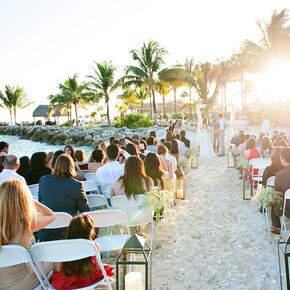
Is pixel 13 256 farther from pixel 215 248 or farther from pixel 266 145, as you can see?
pixel 266 145

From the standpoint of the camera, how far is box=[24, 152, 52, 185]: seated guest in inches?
242

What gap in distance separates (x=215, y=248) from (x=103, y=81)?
119 ft

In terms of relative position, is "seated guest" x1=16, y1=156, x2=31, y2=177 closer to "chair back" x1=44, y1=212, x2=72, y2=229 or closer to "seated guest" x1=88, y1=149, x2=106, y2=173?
"seated guest" x1=88, y1=149, x2=106, y2=173

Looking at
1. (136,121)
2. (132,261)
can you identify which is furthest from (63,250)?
(136,121)

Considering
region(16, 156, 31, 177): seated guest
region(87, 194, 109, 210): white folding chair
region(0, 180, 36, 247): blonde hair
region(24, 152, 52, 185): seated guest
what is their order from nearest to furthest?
1. region(0, 180, 36, 247): blonde hair
2. region(87, 194, 109, 210): white folding chair
3. region(24, 152, 52, 185): seated guest
4. region(16, 156, 31, 177): seated guest

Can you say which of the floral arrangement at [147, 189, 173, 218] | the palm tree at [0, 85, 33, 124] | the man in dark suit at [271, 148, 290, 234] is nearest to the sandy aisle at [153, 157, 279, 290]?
the man in dark suit at [271, 148, 290, 234]

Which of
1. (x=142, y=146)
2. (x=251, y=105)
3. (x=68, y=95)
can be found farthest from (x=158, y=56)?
(x=142, y=146)

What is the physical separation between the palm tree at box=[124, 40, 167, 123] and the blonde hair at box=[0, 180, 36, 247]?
30.3 m

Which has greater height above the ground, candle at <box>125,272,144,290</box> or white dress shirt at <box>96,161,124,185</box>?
white dress shirt at <box>96,161,124,185</box>

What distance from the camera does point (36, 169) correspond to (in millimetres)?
6168

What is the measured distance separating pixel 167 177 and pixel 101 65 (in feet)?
113

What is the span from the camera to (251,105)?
129 feet

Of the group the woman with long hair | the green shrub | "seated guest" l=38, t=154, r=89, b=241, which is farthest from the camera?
the green shrub

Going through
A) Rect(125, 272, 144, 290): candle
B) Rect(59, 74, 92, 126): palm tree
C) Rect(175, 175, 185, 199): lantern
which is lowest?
Rect(175, 175, 185, 199): lantern
